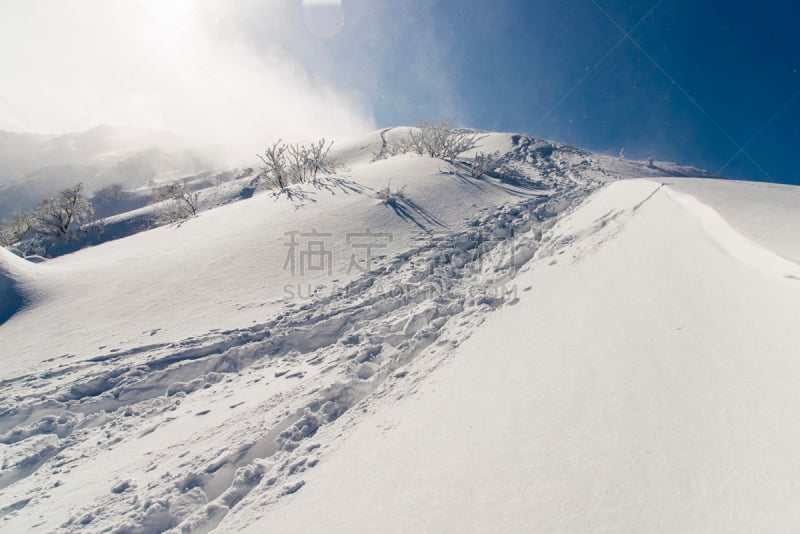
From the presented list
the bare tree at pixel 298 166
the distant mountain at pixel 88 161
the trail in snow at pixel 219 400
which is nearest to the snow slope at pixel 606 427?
the trail in snow at pixel 219 400

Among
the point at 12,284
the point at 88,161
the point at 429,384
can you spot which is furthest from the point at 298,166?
the point at 88,161

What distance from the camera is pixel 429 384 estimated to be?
211 centimetres

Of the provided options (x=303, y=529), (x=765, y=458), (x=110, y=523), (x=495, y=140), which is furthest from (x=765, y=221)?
(x=495, y=140)

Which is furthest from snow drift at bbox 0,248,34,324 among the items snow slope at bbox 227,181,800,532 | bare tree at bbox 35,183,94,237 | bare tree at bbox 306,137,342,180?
bare tree at bbox 35,183,94,237

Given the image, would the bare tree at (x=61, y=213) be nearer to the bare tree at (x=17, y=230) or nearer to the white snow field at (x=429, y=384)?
the bare tree at (x=17, y=230)

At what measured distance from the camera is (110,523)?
1560 mm

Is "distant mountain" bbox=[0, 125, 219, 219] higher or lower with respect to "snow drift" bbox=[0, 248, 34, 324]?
higher

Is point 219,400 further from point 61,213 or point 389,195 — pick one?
point 61,213

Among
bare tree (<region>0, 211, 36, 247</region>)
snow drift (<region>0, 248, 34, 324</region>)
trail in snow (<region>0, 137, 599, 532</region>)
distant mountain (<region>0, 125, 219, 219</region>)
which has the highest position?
distant mountain (<region>0, 125, 219, 219</region>)

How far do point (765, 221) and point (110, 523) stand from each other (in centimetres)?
461

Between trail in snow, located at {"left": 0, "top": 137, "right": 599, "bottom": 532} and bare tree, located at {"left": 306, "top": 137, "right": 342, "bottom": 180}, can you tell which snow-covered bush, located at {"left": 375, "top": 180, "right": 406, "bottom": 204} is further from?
trail in snow, located at {"left": 0, "top": 137, "right": 599, "bottom": 532}

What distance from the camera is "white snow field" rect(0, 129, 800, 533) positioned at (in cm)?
120

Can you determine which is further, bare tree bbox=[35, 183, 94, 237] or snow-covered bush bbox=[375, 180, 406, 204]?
bare tree bbox=[35, 183, 94, 237]

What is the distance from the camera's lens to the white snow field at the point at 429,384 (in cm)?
120
